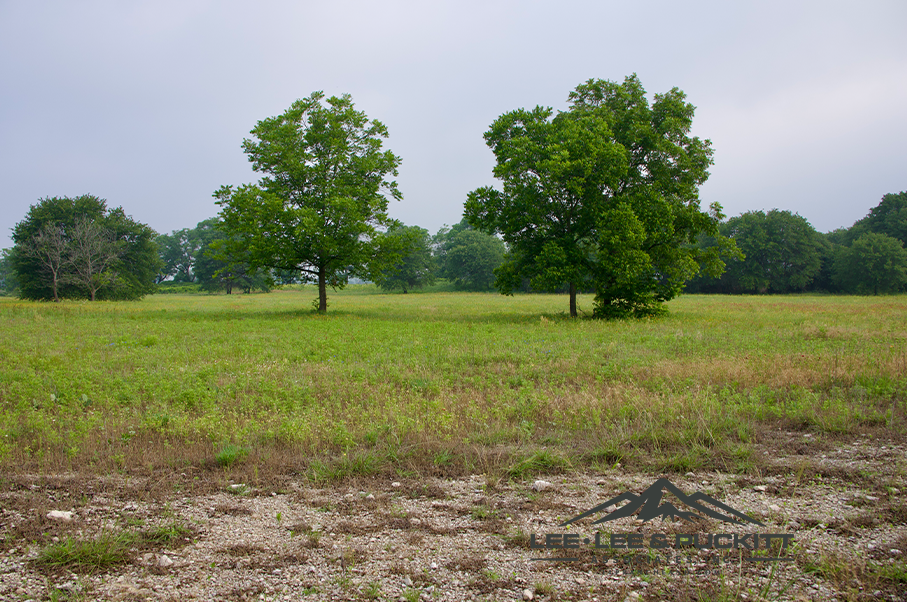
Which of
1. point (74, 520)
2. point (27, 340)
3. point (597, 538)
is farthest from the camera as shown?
point (27, 340)

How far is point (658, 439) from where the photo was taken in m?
6.41

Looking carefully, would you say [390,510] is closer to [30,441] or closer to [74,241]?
[30,441]

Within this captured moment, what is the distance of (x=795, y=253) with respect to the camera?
2761 inches

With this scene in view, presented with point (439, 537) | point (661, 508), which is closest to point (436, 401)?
point (439, 537)

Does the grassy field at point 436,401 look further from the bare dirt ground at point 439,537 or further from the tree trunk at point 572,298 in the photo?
the tree trunk at point 572,298

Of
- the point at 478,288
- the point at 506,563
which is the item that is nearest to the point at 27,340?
the point at 506,563

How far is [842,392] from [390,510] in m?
8.30

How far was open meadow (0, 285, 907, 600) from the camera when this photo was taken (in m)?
3.57

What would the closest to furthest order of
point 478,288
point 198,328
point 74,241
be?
point 198,328
point 74,241
point 478,288

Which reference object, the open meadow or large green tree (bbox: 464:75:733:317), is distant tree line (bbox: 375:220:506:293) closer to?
large green tree (bbox: 464:75:733:317)

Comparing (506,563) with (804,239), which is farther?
(804,239)

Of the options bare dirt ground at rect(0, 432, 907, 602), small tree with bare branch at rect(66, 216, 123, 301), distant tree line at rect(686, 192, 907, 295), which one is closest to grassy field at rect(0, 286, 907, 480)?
bare dirt ground at rect(0, 432, 907, 602)

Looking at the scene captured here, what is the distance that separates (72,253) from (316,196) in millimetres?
35010
